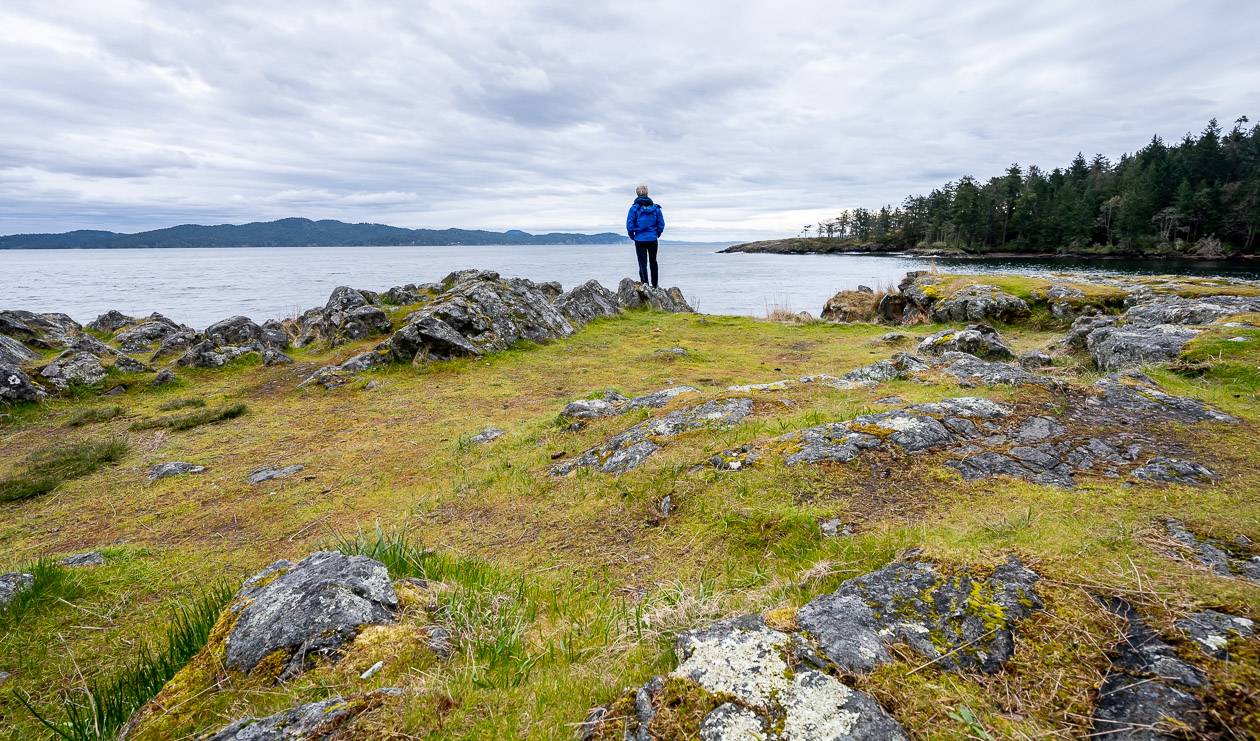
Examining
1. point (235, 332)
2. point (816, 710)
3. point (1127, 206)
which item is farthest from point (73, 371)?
point (1127, 206)

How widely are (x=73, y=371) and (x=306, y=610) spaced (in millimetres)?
14484

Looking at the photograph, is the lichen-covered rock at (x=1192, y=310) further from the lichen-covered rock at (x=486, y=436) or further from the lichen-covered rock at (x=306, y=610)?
the lichen-covered rock at (x=306, y=610)

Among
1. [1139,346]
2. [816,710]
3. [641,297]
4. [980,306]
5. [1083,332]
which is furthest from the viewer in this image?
[641,297]

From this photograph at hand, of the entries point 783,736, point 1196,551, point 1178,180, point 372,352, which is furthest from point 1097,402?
point 1178,180

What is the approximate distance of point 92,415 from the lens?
1062 centimetres

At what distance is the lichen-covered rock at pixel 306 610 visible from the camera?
2895 mm

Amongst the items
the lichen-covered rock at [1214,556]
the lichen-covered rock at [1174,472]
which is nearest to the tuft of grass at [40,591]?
the lichen-covered rock at [1214,556]

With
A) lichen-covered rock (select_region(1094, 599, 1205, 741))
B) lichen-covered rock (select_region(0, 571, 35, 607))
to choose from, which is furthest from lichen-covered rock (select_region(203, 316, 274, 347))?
lichen-covered rock (select_region(1094, 599, 1205, 741))

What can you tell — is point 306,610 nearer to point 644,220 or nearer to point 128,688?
point 128,688

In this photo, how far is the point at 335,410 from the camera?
35.5 ft

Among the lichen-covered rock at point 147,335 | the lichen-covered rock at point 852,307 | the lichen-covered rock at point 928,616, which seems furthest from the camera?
the lichen-covered rock at point 852,307

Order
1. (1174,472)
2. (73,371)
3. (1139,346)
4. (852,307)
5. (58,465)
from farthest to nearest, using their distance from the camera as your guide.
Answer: (852,307) → (73,371) → (1139,346) → (58,465) → (1174,472)

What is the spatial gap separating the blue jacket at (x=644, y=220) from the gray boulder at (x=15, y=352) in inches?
719

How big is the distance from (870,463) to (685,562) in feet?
6.91
